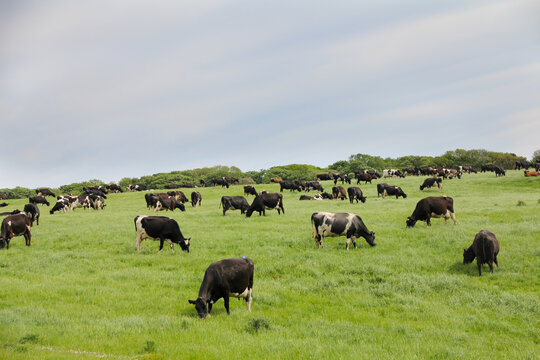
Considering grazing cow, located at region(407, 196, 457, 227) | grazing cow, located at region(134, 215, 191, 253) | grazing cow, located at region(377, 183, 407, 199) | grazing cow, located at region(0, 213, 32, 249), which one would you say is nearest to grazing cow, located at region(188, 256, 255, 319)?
grazing cow, located at region(134, 215, 191, 253)

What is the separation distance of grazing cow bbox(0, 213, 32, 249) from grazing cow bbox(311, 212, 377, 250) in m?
15.8

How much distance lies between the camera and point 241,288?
10406 mm

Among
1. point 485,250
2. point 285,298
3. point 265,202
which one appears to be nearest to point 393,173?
point 265,202

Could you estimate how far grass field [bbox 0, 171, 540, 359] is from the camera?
8.05 m

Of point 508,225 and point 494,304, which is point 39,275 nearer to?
point 494,304

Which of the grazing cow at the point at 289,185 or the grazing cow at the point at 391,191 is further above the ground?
the grazing cow at the point at 289,185

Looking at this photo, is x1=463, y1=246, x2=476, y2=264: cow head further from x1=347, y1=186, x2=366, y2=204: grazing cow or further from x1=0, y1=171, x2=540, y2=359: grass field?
x1=347, y1=186, x2=366, y2=204: grazing cow

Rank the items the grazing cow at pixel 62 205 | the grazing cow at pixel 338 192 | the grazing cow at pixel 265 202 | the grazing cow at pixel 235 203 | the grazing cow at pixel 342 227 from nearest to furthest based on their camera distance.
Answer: the grazing cow at pixel 342 227 < the grazing cow at pixel 265 202 < the grazing cow at pixel 235 203 < the grazing cow at pixel 62 205 < the grazing cow at pixel 338 192

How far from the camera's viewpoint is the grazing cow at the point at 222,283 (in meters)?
9.93

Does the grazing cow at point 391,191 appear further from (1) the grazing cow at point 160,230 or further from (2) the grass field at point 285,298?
(1) the grazing cow at point 160,230

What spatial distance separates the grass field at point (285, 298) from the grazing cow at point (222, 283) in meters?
0.45

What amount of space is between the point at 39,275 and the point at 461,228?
66.5 feet

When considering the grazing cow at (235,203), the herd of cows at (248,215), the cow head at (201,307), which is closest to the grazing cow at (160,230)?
the herd of cows at (248,215)

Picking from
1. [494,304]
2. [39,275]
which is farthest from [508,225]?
[39,275]
